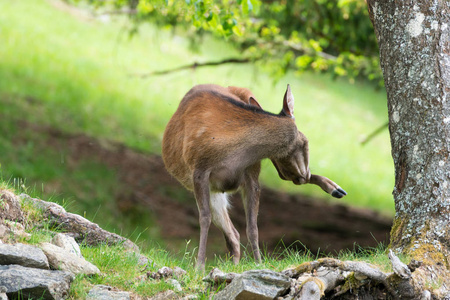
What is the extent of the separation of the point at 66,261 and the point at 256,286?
4.78ft

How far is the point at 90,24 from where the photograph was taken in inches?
1008

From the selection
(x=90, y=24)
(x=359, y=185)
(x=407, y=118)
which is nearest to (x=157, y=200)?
(x=359, y=185)

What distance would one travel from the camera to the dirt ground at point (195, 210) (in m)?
13.4

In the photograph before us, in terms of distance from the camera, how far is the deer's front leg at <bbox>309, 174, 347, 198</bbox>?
5.46 metres

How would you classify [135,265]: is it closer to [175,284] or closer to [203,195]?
[175,284]

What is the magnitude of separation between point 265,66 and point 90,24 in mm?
15503

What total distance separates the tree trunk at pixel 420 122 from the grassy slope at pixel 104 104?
6.53 m

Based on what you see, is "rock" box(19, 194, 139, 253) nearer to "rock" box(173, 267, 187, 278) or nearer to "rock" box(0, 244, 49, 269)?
Result: "rock" box(173, 267, 187, 278)

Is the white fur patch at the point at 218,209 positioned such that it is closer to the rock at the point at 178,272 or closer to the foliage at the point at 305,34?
the rock at the point at 178,272

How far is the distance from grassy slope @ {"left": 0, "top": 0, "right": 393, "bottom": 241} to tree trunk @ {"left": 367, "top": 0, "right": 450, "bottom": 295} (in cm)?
653

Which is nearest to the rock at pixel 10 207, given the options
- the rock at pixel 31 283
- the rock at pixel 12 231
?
the rock at pixel 12 231

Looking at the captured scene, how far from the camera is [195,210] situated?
1427 cm

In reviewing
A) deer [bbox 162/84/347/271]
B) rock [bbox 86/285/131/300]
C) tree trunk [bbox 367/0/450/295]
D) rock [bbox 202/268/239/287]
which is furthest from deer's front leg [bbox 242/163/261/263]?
rock [bbox 86/285/131/300]

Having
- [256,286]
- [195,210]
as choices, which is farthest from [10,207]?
[195,210]
